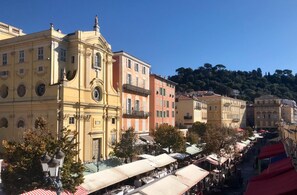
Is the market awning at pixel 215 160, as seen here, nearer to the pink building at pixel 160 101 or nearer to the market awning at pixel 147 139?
the market awning at pixel 147 139

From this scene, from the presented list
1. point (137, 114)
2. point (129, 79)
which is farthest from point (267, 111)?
point (129, 79)

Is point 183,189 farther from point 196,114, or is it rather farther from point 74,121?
point 196,114

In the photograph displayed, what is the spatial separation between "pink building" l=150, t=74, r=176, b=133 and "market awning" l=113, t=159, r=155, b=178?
20619 millimetres

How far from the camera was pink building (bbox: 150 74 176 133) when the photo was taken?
5384 centimetres

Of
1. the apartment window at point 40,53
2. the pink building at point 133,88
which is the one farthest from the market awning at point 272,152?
the apartment window at point 40,53

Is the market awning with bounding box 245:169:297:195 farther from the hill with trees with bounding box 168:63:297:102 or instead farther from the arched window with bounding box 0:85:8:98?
the hill with trees with bounding box 168:63:297:102

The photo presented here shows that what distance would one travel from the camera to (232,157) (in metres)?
44.9

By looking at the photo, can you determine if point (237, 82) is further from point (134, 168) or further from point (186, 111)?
point (134, 168)

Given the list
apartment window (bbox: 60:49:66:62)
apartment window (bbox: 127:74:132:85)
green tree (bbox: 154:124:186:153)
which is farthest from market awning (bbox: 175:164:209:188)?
apartment window (bbox: 127:74:132:85)

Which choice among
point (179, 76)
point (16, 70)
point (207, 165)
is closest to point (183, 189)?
point (207, 165)

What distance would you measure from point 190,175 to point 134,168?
565 centimetres

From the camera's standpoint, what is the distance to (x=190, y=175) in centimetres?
2469

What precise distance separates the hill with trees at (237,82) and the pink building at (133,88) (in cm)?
8854

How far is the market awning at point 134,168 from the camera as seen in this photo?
88.0 feet
